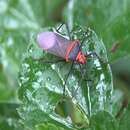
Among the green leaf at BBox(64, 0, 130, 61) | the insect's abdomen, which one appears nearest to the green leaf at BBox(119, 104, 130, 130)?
the insect's abdomen

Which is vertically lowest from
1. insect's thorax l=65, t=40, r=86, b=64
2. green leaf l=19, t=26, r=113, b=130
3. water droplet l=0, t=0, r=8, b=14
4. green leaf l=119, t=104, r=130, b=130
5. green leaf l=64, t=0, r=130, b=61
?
green leaf l=119, t=104, r=130, b=130

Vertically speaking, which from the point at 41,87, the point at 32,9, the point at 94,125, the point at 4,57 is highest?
the point at 32,9

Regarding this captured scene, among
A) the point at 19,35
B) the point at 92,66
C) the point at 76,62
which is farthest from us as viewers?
the point at 19,35

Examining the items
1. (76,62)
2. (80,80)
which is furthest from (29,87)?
(76,62)

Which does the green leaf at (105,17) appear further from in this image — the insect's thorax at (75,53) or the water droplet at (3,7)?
the water droplet at (3,7)

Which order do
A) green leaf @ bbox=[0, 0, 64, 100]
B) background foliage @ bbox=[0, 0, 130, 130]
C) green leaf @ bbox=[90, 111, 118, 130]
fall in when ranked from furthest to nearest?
green leaf @ bbox=[0, 0, 64, 100], background foliage @ bbox=[0, 0, 130, 130], green leaf @ bbox=[90, 111, 118, 130]

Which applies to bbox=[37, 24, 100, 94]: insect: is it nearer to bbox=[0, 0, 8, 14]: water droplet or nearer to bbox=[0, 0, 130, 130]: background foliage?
bbox=[0, 0, 130, 130]: background foliage

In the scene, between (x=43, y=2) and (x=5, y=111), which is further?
(x=43, y=2)

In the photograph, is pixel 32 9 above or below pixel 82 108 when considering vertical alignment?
above

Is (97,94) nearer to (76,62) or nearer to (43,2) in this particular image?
(76,62)
